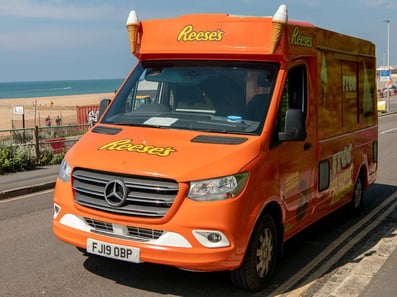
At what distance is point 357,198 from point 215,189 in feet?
15.1

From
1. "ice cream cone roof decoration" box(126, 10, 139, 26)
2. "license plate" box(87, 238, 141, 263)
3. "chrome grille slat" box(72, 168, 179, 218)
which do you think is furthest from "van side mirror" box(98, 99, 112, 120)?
"license plate" box(87, 238, 141, 263)

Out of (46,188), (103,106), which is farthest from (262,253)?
(46,188)

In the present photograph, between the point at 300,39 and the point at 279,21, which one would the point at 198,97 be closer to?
the point at 279,21

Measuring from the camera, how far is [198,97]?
5.58 meters

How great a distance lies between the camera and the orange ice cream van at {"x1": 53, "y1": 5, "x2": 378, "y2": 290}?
177 inches

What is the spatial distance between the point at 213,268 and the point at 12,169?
900cm

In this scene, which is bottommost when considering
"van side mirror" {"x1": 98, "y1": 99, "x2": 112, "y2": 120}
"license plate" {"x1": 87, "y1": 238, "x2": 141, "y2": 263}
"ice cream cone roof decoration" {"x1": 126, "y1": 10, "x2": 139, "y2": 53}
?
"license plate" {"x1": 87, "y1": 238, "x2": 141, "y2": 263}

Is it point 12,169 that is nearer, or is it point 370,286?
point 370,286

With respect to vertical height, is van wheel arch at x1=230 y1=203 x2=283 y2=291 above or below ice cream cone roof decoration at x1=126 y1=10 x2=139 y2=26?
below

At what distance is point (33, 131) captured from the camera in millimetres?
14172

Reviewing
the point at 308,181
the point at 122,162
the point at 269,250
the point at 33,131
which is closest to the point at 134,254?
the point at 122,162

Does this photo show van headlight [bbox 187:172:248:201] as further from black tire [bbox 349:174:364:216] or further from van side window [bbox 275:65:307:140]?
black tire [bbox 349:174:364:216]

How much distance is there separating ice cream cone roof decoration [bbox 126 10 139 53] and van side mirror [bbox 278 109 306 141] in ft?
6.48

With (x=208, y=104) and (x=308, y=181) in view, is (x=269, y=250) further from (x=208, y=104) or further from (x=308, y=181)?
(x=208, y=104)
